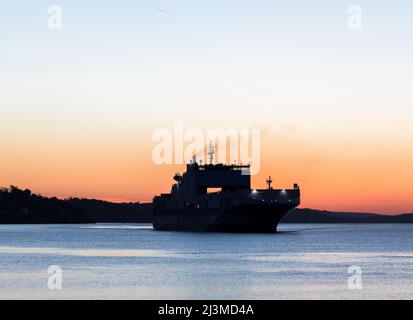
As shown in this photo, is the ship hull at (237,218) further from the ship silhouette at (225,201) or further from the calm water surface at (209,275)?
the calm water surface at (209,275)

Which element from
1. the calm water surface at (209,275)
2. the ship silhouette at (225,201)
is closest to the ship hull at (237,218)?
the ship silhouette at (225,201)

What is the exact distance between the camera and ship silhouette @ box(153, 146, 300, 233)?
13100 centimetres

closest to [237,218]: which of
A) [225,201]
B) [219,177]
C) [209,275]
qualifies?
[225,201]

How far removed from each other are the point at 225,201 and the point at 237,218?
3.84 m

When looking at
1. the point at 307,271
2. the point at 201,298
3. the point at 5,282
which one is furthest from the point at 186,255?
the point at 201,298

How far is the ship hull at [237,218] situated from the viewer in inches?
5217

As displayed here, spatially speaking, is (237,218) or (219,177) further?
(219,177)

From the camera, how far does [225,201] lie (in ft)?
441

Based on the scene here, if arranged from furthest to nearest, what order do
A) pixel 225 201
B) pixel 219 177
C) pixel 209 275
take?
pixel 219 177 → pixel 225 201 → pixel 209 275

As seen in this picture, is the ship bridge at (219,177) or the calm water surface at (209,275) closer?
the calm water surface at (209,275)

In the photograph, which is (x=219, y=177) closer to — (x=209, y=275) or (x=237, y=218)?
(x=237, y=218)

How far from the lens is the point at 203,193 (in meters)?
147

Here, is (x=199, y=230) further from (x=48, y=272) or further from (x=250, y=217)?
(x=48, y=272)
